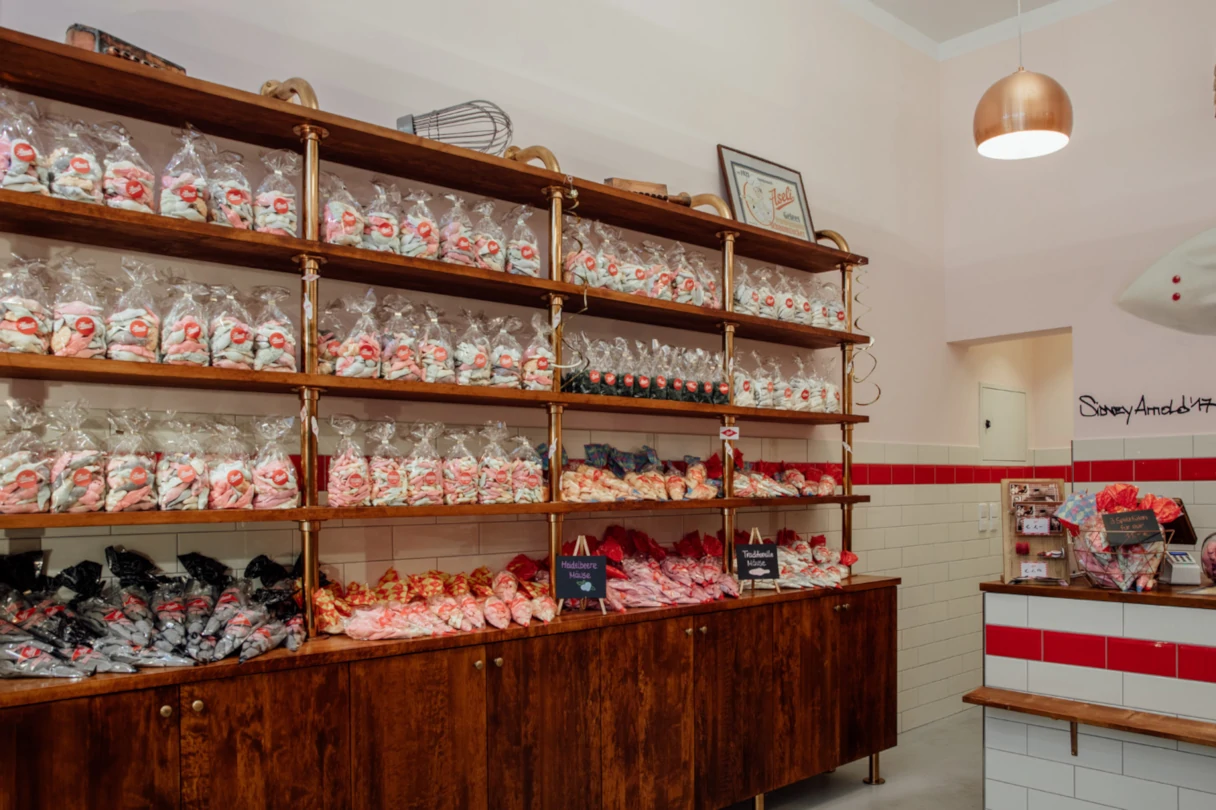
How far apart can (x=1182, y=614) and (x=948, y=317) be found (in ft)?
9.96

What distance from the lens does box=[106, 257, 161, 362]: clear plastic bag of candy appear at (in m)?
2.20

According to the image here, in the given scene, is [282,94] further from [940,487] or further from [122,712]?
[940,487]

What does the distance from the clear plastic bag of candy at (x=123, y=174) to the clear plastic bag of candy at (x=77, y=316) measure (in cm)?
22

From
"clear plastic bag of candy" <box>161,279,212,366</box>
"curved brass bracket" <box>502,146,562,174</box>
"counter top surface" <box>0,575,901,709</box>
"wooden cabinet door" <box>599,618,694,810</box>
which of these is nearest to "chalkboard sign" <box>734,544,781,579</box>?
"counter top surface" <box>0,575,901,709</box>

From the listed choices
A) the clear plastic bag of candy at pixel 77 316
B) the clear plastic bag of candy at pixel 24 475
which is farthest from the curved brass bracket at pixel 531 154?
the clear plastic bag of candy at pixel 24 475

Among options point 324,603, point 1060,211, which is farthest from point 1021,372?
point 324,603

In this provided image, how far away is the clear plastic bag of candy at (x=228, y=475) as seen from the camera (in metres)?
2.32

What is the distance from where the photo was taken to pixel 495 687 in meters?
2.66

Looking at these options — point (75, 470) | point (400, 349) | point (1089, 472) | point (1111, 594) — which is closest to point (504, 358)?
point (400, 349)

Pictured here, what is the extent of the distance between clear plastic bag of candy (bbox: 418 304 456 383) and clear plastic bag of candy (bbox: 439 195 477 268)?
0.20 meters

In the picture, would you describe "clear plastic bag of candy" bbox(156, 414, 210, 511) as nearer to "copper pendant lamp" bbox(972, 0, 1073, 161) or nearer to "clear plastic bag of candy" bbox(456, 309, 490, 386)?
"clear plastic bag of candy" bbox(456, 309, 490, 386)

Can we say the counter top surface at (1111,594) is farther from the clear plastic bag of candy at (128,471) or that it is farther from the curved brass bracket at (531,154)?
the clear plastic bag of candy at (128,471)

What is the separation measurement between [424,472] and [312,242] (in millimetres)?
800

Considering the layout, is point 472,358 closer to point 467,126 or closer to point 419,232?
point 419,232
